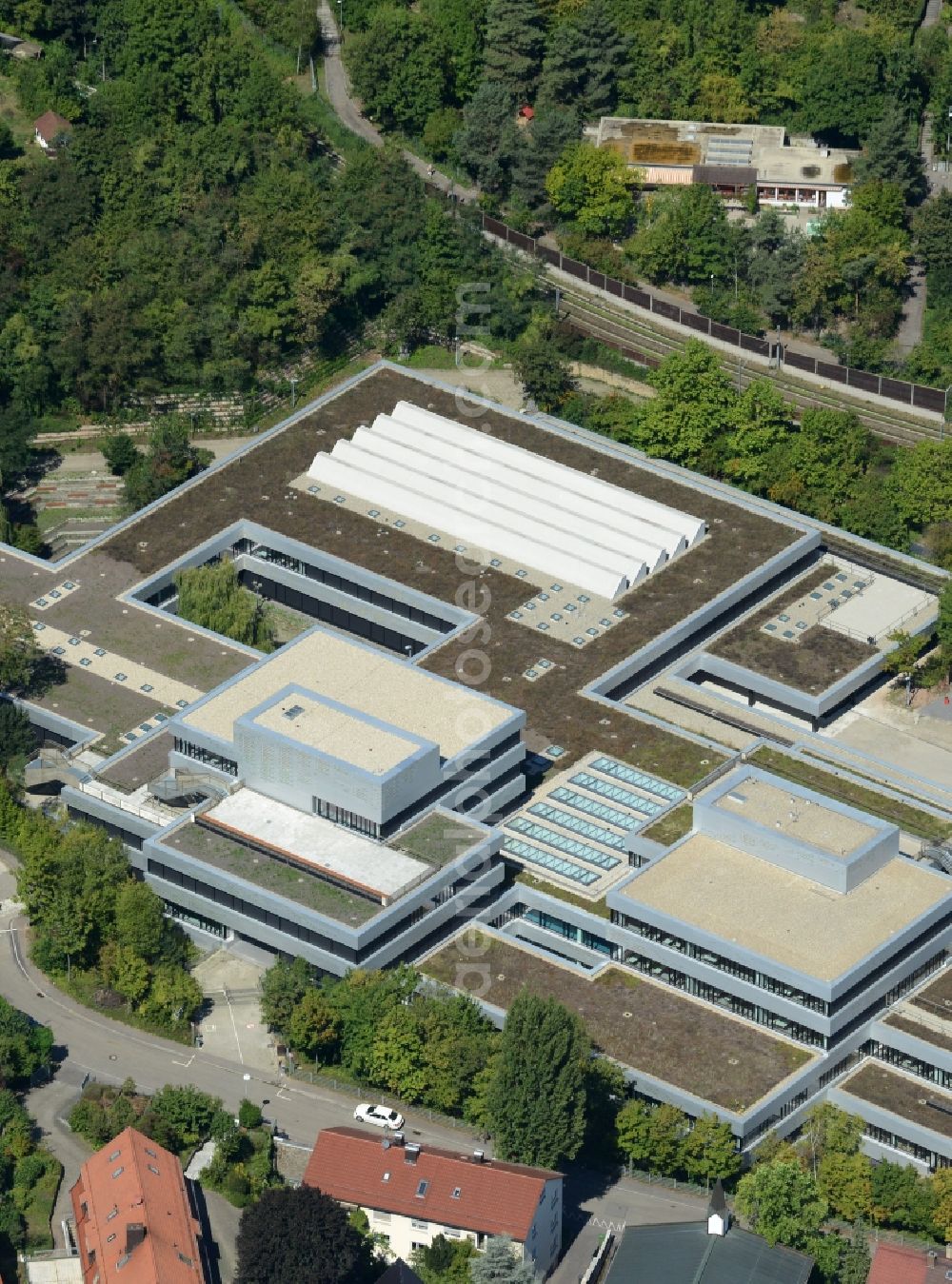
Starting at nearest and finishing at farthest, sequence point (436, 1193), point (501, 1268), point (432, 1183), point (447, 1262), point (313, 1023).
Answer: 1. point (501, 1268)
2. point (447, 1262)
3. point (436, 1193)
4. point (432, 1183)
5. point (313, 1023)

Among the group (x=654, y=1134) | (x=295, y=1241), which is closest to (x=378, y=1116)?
(x=654, y=1134)

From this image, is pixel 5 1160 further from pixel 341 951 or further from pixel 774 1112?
pixel 774 1112

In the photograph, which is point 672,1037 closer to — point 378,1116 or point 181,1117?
point 378,1116

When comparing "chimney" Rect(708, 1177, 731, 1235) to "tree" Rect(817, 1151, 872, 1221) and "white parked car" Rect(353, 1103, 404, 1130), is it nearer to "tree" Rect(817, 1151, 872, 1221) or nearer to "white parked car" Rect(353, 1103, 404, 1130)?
→ "tree" Rect(817, 1151, 872, 1221)

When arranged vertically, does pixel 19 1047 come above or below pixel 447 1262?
above

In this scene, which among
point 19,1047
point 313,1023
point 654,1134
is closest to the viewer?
point 654,1134

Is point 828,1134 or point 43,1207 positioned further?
point 828,1134

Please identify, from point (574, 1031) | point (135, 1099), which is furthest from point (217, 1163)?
point (574, 1031)

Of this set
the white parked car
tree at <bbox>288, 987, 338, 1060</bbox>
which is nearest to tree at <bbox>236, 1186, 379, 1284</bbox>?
the white parked car
